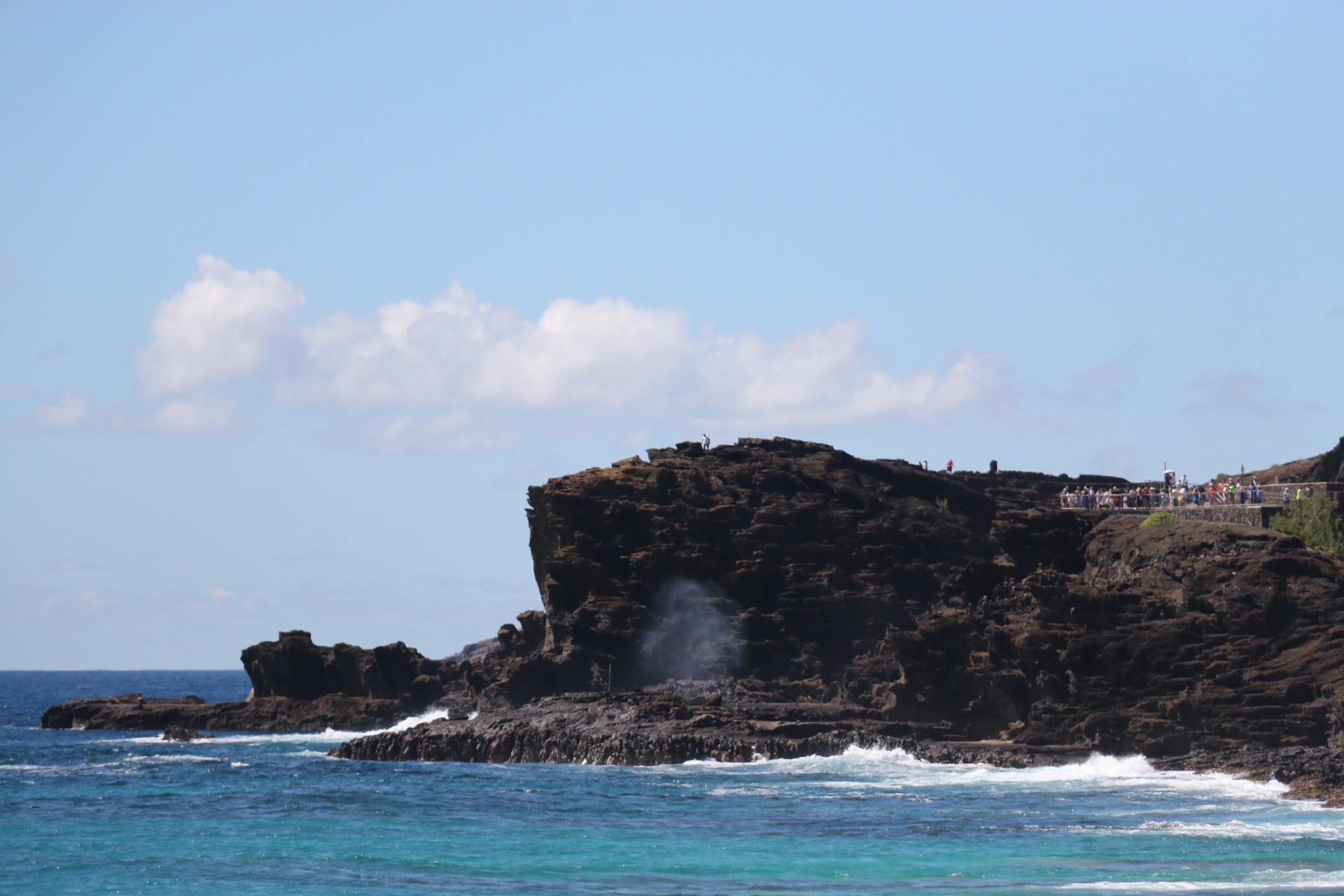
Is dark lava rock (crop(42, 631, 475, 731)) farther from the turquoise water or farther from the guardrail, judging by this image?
the guardrail

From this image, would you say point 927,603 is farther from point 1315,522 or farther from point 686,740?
point 686,740

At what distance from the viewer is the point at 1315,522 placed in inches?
2447

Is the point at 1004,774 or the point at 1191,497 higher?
the point at 1191,497

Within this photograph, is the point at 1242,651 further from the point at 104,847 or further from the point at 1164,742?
the point at 104,847

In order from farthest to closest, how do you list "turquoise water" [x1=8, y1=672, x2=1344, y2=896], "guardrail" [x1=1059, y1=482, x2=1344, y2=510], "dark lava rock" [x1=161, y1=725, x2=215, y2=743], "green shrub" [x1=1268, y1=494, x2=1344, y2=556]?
"dark lava rock" [x1=161, y1=725, x2=215, y2=743] → "guardrail" [x1=1059, y1=482, x2=1344, y2=510] → "green shrub" [x1=1268, y1=494, x2=1344, y2=556] → "turquoise water" [x1=8, y1=672, x2=1344, y2=896]

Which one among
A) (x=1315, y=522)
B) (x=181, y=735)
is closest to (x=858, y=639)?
(x=1315, y=522)

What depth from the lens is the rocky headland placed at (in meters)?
50.3

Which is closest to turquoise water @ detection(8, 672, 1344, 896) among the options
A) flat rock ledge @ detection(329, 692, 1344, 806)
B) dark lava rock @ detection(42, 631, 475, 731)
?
flat rock ledge @ detection(329, 692, 1344, 806)

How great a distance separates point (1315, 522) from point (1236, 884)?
38.3m

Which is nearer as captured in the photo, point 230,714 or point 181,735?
point 181,735

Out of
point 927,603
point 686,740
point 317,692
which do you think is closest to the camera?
point 686,740

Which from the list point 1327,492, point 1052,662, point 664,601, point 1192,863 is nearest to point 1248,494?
point 1327,492

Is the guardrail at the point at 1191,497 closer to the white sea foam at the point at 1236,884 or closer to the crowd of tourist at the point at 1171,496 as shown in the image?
the crowd of tourist at the point at 1171,496

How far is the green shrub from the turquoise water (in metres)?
18.7
